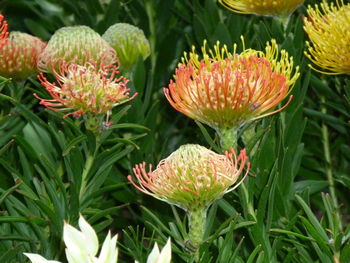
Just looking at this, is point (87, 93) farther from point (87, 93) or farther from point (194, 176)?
point (194, 176)

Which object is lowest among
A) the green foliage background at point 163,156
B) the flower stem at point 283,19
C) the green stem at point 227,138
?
the green foliage background at point 163,156

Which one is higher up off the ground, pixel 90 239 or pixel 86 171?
pixel 90 239

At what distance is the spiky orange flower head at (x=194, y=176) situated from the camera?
580 millimetres

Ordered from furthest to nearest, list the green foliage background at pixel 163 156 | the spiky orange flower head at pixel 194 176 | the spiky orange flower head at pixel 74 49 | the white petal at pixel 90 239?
the spiky orange flower head at pixel 74 49, the green foliage background at pixel 163 156, the spiky orange flower head at pixel 194 176, the white petal at pixel 90 239

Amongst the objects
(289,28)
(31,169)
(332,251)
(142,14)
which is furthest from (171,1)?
(332,251)

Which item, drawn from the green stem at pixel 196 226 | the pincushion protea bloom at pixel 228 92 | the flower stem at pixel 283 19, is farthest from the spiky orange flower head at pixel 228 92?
the flower stem at pixel 283 19

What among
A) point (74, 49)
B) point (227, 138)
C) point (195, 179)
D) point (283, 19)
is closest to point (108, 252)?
point (195, 179)

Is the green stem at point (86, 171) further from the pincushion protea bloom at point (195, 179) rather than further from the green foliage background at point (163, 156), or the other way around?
the pincushion protea bloom at point (195, 179)

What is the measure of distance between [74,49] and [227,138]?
24 centimetres

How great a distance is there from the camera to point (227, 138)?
26.5 inches

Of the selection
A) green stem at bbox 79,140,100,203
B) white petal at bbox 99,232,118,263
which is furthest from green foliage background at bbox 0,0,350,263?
white petal at bbox 99,232,118,263

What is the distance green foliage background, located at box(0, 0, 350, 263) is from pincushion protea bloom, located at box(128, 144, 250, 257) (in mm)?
23

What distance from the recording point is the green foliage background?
0.68m

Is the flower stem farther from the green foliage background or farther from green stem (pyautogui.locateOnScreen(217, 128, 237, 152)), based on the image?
green stem (pyautogui.locateOnScreen(217, 128, 237, 152))
